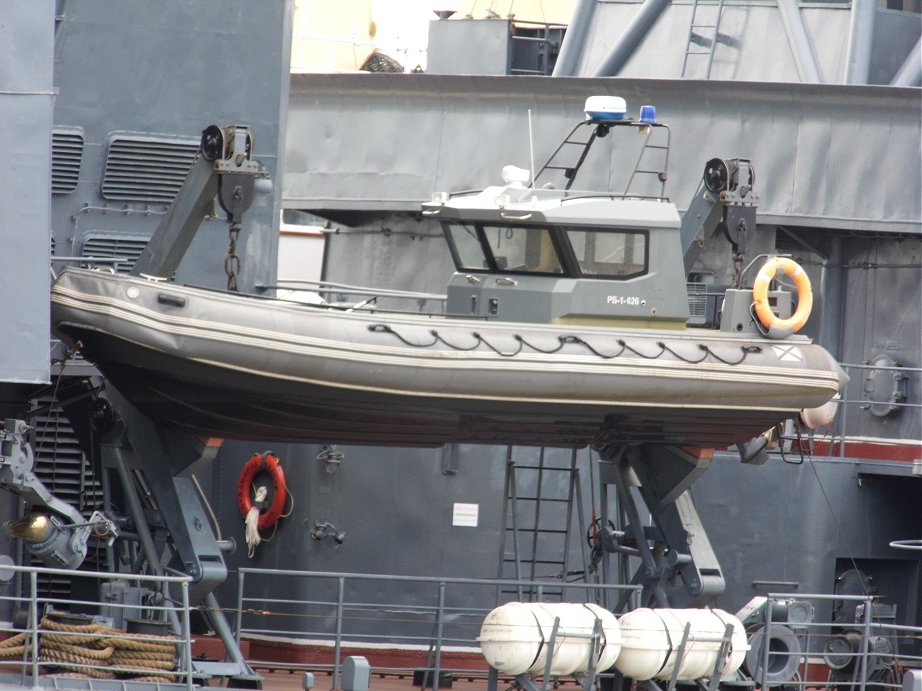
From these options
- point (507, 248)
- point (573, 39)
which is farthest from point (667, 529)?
point (573, 39)

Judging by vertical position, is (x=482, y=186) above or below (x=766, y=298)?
above

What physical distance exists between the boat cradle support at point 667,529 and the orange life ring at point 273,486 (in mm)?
2542

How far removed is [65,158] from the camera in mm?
12859

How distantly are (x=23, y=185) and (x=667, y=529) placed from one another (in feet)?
17.9

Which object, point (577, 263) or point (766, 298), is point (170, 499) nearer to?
point (577, 263)

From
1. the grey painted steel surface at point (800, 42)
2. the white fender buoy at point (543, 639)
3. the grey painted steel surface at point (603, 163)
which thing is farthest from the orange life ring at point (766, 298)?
the grey painted steel surface at point (800, 42)

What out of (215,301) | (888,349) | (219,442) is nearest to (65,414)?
(219,442)

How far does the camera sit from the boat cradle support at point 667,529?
12023 millimetres

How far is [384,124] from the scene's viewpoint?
16422mm

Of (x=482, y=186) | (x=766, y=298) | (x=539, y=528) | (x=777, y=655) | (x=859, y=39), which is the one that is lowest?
(x=777, y=655)

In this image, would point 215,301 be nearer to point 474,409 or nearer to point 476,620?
point 474,409

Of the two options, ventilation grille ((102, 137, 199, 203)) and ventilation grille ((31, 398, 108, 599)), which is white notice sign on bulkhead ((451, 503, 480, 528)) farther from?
ventilation grille ((102, 137, 199, 203))

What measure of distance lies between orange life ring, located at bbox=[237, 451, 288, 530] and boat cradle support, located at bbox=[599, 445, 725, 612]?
254cm

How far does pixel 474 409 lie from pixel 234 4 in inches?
172
